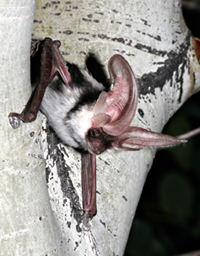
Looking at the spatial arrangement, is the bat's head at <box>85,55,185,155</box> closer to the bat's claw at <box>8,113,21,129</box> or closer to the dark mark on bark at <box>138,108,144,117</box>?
the dark mark on bark at <box>138,108,144,117</box>

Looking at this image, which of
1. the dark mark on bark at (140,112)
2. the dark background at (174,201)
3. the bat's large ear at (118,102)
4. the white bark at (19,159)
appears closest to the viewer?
the white bark at (19,159)

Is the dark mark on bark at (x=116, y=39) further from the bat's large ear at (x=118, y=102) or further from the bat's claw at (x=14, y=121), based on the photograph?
the bat's claw at (x=14, y=121)

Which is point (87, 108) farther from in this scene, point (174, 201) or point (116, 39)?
point (174, 201)

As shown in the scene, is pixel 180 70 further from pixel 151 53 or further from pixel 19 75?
pixel 19 75

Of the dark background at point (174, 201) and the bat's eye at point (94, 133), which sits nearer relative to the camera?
the bat's eye at point (94, 133)

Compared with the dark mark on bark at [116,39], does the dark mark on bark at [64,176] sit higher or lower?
lower

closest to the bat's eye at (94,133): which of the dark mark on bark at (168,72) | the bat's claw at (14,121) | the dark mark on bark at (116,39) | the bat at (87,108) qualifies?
Answer: the bat at (87,108)

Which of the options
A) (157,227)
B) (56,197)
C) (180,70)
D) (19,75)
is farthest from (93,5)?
(157,227)
